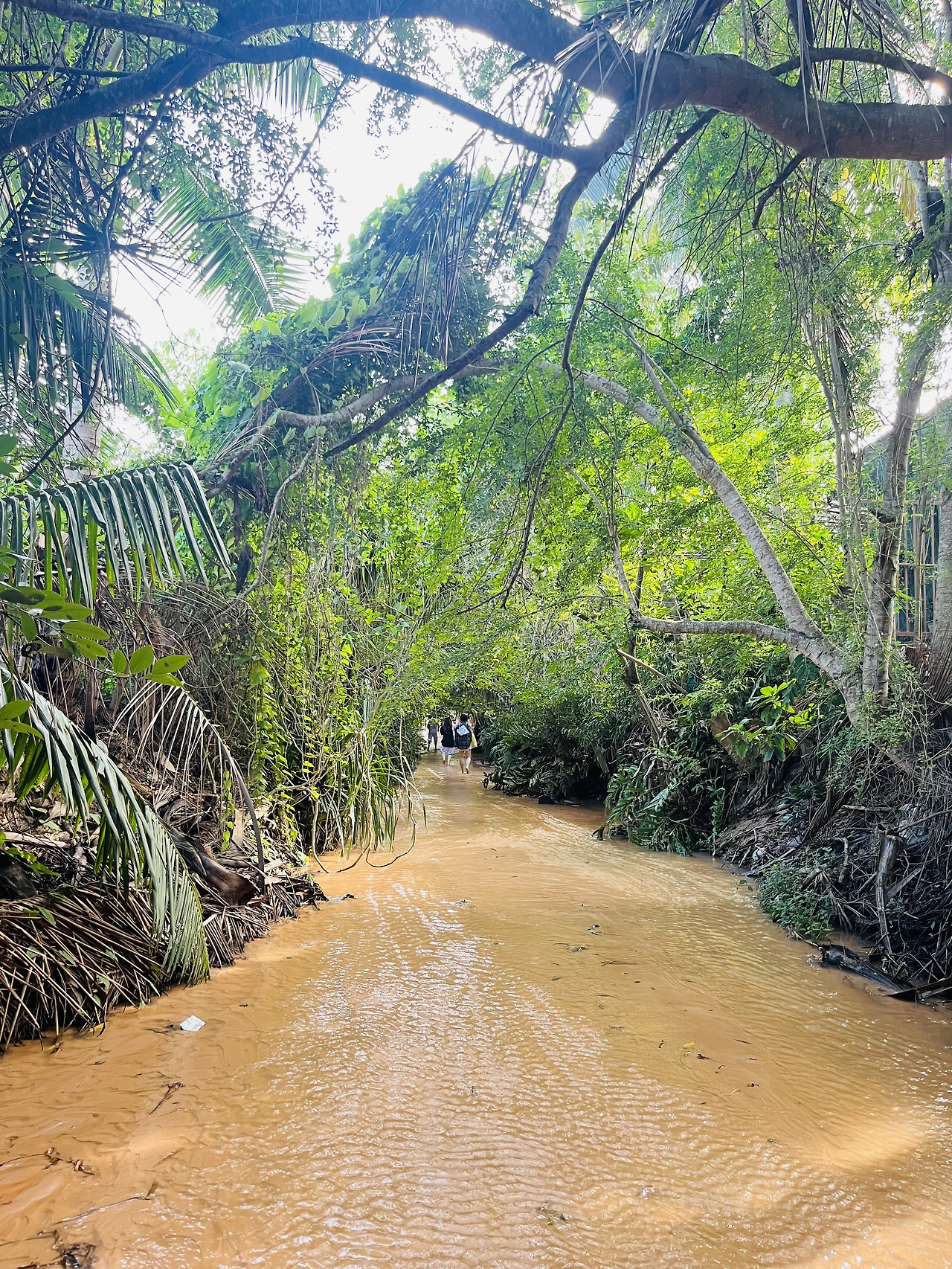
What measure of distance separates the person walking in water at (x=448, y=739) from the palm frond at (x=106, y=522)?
613 inches

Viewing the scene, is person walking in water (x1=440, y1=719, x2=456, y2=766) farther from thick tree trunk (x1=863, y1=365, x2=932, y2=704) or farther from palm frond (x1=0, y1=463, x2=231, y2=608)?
palm frond (x1=0, y1=463, x2=231, y2=608)

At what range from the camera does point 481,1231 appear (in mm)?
2646

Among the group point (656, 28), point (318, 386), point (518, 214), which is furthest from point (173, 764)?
point (656, 28)

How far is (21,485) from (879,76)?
19.5 feet

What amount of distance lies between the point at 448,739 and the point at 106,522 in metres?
16.7

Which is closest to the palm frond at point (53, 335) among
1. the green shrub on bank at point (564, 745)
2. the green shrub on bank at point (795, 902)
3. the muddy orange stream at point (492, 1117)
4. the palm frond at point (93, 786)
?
the palm frond at point (93, 786)

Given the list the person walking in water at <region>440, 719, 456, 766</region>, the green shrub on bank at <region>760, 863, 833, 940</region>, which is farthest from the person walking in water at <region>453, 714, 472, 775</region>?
the green shrub on bank at <region>760, 863, 833, 940</region>

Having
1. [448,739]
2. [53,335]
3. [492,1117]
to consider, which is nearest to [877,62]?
[53,335]

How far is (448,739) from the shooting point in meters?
19.2

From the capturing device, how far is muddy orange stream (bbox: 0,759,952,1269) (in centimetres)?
260

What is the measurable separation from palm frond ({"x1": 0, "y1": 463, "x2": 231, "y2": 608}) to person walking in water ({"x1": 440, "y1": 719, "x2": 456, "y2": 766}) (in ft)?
51.1

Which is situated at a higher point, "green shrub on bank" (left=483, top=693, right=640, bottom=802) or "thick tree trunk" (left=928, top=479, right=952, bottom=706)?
"thick tree trunk" (left=928, top=479, right=952, bottom=706)

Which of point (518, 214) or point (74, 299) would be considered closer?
point (518, 214)

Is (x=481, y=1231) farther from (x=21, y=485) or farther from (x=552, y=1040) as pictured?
(x=21, y=485)
